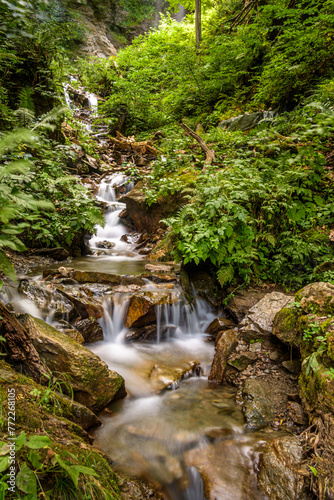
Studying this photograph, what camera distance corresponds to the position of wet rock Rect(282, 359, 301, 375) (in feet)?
10.4

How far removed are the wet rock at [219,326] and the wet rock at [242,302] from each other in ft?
0.42

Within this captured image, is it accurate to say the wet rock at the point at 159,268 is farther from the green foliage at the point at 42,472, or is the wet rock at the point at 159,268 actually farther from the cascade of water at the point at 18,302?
the green foliage at the point at 42,472

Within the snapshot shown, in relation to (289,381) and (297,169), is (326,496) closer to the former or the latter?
(289,381)

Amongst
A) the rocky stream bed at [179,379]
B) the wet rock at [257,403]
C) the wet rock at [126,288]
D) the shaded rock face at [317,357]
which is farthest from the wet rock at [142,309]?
the shaded rock face at [317,357]

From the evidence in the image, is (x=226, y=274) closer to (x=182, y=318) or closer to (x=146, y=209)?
(x=182, y=318)

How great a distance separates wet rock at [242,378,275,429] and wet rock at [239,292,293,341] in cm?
68

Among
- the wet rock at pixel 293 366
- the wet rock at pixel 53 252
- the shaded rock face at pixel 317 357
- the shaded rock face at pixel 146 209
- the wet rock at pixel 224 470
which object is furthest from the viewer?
the shaded rock face at pixel 146 209

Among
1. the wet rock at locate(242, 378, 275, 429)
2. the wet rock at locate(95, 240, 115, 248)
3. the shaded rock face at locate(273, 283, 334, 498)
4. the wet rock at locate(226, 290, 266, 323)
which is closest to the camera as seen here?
the shaded rock face at locate(273, 283, 334, 498)

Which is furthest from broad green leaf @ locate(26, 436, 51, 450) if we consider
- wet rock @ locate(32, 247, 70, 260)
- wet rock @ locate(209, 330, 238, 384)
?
wet rock @ locate(32, 247, 70, 260)

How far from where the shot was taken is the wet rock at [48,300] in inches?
154

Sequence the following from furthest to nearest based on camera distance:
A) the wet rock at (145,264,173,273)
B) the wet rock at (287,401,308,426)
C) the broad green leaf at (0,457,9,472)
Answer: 1. the wet rock at (145,264,173,273)
2. the wet rock at (287,401,308,426)
3. the broad green leaf at (0,457,9,472)

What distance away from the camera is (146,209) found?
319 inches

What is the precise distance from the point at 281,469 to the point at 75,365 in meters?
2.12

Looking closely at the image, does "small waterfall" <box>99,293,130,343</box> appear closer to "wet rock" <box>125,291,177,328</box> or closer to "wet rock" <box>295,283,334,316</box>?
"wet rock" <box>125,291,177,328</box>
